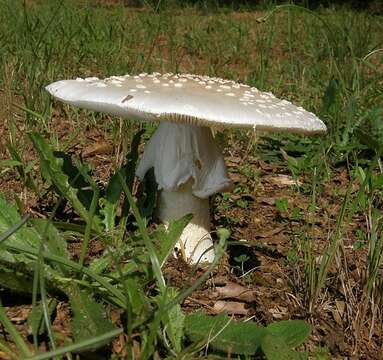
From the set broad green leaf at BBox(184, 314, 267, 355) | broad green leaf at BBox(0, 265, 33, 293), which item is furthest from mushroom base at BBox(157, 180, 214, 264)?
broad green leaf at BBox(0, 265, 33, 293)

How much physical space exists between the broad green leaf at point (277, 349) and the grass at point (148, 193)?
16 centimetres

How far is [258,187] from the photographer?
2.54m

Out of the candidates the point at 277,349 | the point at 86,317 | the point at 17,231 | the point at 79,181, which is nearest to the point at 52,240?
the point at 17,231

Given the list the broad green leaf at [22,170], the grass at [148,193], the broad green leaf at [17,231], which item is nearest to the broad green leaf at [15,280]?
the grass at [148,193]

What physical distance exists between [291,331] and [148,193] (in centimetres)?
70

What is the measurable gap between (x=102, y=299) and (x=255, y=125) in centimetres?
55

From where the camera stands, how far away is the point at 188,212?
1.85 m

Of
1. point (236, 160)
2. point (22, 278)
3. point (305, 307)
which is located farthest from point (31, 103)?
point (305, 307)

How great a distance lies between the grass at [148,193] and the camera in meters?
1.27

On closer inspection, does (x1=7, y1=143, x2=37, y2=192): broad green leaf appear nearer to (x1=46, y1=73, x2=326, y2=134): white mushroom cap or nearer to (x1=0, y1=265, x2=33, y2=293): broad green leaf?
(x1=46, y1=73, x2=326, y2=134): white mushroom cap

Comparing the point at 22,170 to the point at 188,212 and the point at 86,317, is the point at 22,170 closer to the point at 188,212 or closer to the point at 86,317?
the point at 188,212

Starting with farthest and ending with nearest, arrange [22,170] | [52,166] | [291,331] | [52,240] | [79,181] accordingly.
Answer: [22,170], [79,181], [52,166], [52,240], [291,331]

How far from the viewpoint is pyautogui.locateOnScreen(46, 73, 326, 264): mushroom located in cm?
137

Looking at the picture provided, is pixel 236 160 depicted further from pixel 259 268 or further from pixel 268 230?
pixel 259 268
